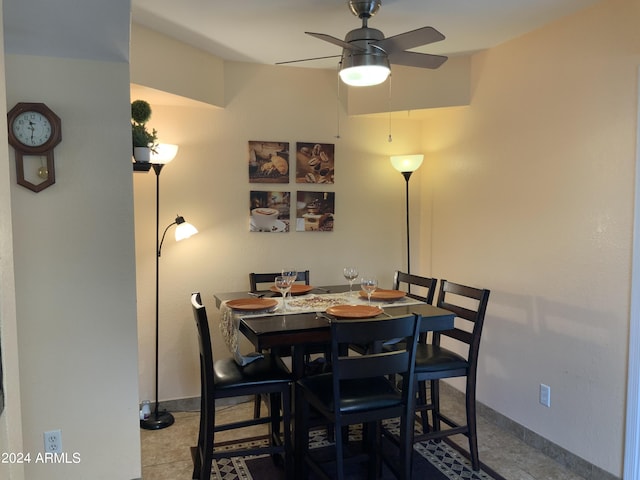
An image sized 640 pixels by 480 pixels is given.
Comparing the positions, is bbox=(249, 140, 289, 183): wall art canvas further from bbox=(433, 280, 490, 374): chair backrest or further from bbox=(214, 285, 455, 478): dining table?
bbox=(433, 280, 490, 374): chair backrest

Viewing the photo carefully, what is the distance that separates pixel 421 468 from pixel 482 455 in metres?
0.41

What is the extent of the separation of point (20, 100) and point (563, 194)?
2.80 m

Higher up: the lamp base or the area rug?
the lamp base

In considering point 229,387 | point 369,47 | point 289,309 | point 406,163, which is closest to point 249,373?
point 229,387

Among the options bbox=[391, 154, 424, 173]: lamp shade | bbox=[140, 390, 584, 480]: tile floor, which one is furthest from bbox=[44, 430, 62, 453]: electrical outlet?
bbox=[391, 154, 424, 173]: lamp shade

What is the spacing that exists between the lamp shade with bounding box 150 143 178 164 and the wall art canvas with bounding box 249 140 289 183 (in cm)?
61

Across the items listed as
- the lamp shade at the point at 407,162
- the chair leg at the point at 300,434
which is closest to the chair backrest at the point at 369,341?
the chair leg at the point at 300,434

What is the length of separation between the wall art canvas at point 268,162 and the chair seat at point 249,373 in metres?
1.49

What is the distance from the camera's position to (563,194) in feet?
8.61

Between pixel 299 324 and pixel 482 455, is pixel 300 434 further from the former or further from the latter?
pixel 482 455

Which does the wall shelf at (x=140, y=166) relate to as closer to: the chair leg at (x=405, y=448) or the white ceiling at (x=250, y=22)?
the white ceiling at (x=250, y=22)

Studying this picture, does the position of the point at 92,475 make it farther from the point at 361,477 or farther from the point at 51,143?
the point at 51,143

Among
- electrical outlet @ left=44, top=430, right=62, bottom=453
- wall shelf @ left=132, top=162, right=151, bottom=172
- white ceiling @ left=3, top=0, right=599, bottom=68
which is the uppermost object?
white ceiling @ left=3, top=0, right=599, bottom=68

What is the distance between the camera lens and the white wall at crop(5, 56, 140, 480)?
2139 mm
